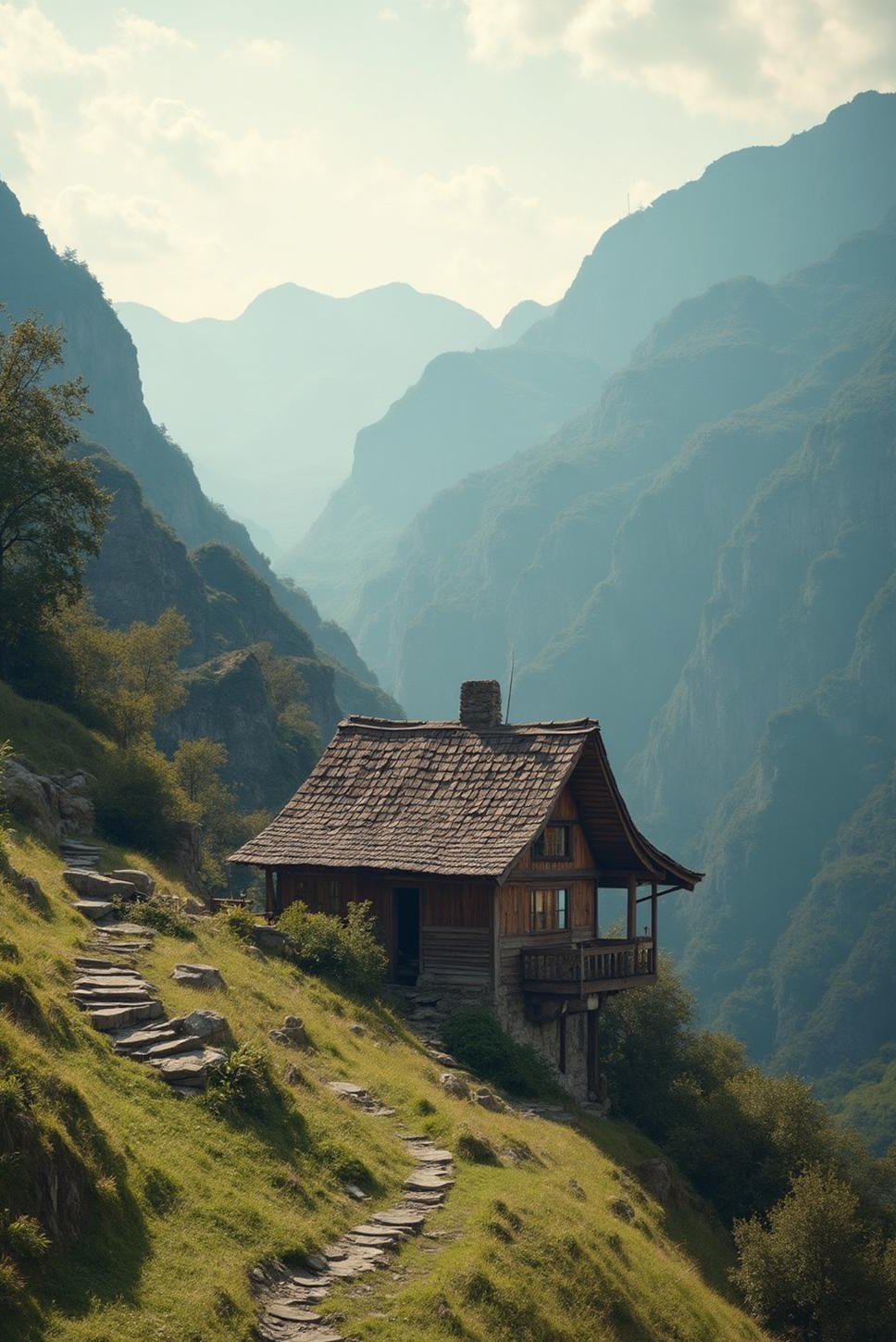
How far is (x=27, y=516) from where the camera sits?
4300 cm

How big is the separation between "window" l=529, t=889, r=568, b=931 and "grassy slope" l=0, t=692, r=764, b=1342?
9211mm

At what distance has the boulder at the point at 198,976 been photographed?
23.2 metres

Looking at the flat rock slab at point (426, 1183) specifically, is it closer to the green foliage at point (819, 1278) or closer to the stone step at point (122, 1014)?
the stone step at point (122, 1014)

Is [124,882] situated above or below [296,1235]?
above

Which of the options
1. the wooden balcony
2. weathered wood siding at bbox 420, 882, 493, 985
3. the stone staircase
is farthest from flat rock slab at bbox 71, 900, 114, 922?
the wooden balcony

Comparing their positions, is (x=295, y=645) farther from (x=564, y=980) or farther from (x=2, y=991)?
(x=2, y=991)

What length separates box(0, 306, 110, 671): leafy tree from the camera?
137 feet

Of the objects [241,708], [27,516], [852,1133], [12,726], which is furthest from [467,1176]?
[241,708]

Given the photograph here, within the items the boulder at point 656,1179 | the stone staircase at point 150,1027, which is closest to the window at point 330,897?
the boulder at point 656,1179

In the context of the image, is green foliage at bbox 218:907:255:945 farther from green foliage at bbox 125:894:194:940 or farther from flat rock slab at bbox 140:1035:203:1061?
flat rock slab at bbox 140:1035:203:1061

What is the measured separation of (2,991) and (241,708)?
9287 centimetres

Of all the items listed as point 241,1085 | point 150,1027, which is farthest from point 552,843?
point 241,1085

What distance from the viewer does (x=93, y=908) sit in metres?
25.5

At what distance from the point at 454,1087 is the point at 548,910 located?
35.7 ft
